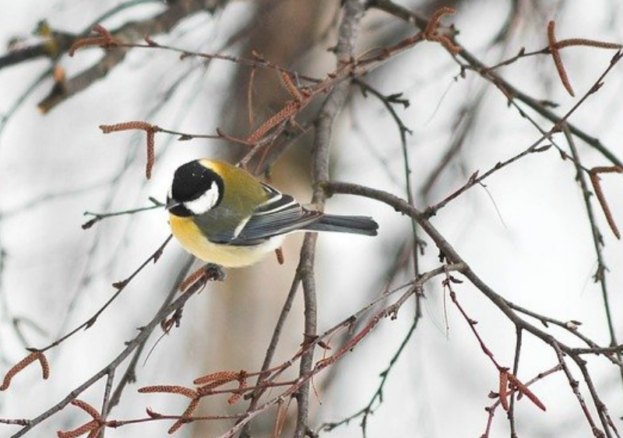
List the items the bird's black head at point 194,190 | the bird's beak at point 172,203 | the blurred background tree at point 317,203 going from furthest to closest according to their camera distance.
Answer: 1. the blurred background tree at point 317,203
2. the bird's black head at point 194,190
3. the bird's beak at point 172,203

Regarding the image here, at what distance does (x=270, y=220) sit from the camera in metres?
2.66

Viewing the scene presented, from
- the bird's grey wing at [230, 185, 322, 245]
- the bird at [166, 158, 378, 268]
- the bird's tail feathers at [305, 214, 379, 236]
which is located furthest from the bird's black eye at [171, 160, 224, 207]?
the bird's tail feathers at [305, 214, 379, 236]

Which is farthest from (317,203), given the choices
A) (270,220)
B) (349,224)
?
(270,220)

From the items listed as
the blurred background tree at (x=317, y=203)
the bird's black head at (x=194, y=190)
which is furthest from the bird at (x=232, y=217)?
the blurred background tree at (x=317, y=203)

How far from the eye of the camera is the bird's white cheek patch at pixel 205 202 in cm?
263

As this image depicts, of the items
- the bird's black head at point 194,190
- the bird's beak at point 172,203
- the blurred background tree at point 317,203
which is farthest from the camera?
the blurred background tree at point 317,203

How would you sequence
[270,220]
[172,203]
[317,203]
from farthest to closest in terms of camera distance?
[270,220]
[172,203]
[317,203]

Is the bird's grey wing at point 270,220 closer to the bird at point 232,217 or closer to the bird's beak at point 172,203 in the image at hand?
the bird at point 232,217

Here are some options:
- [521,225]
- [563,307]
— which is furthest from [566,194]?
[563,307]

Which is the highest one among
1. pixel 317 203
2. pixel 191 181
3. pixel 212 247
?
pixel 191 181

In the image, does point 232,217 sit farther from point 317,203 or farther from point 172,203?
point 317,203

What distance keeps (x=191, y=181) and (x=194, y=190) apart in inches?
1.6

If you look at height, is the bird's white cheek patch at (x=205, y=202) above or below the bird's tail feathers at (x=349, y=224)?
above

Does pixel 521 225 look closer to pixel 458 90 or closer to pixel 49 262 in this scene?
pixel 458 90
